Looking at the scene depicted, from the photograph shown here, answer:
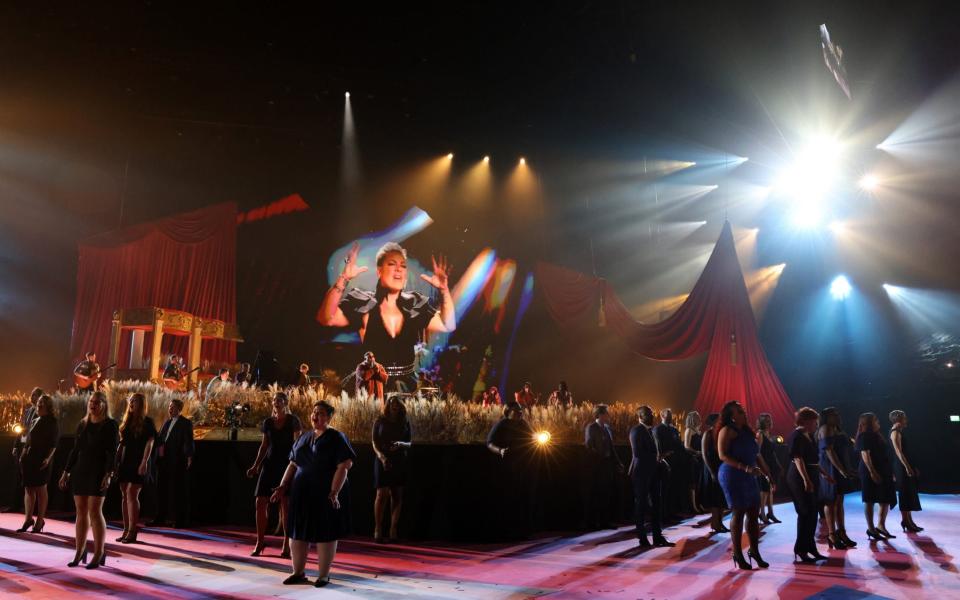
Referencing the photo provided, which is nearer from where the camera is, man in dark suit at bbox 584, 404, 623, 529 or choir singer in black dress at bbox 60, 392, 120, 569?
choir singer in black dress at bbox 60, 392, 120, 569

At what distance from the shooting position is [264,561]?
213 inches

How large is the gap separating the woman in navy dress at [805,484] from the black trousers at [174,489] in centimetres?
633

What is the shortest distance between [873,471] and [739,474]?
2811 mm

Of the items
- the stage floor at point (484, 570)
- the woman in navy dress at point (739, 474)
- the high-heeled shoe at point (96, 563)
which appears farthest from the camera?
the woman in navy dress at point (739, 474)

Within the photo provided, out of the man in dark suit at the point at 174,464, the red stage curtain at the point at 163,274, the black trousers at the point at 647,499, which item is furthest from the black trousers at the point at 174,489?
the red stage curtain at the point at 163,274

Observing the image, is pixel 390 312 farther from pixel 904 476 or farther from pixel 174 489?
pixel 904 476

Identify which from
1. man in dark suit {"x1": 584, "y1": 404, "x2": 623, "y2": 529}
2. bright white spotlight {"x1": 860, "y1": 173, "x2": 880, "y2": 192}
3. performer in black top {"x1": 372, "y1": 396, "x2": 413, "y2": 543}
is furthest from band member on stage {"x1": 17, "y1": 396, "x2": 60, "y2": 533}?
bright white spotlight {"x1": 860, "y1": 173, "x2": 880, "y2": 192}

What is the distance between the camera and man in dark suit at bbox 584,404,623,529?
311 inches

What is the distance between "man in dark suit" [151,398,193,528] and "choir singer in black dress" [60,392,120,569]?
2030mm

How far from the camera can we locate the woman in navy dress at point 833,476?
6.39 m

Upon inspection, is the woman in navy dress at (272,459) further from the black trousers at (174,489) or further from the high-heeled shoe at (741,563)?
the high-heeled shoe at (741,563)

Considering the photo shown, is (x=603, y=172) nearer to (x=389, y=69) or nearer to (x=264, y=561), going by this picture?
A: (x=389, y=69)

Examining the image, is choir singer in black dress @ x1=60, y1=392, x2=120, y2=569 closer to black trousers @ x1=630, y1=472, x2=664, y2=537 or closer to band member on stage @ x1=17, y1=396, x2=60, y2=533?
band member on stage @ x1=17, y1=396, x2=60, y2=533

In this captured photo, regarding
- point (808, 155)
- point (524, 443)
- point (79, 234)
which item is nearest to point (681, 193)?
point (808, 155)
